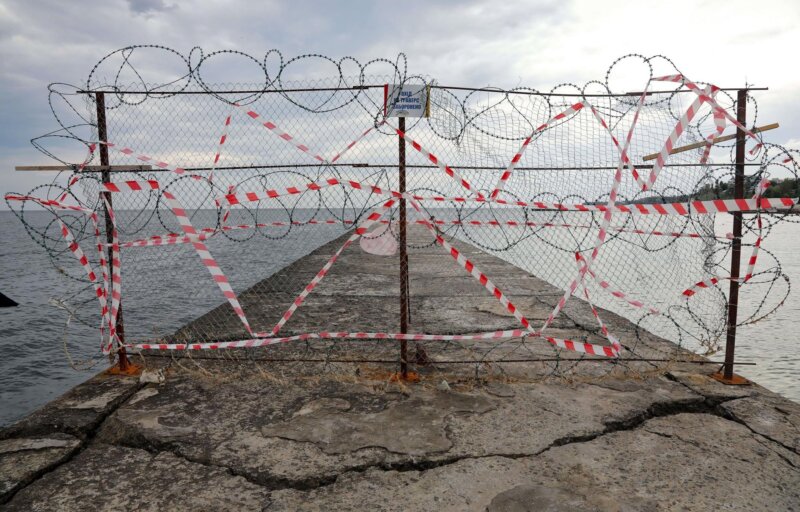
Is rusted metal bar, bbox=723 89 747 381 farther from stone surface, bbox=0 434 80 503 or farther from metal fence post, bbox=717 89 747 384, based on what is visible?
stone surface, bbox=0 434 80 503

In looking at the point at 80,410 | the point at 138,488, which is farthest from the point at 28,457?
the point at 138,488

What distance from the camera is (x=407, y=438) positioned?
3492 mm

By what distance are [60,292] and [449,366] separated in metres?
19.8

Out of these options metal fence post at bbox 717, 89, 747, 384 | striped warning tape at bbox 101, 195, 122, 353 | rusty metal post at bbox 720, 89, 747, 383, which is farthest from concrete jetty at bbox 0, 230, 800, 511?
rusty metal post at bbox 720, 89, 747, 383

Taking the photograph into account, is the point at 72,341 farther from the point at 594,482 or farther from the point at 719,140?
the point at 719,140

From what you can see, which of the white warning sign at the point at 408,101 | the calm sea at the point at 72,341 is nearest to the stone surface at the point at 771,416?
the calm sea at the point at 72,341

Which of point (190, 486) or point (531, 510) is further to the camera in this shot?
point (190, 486)

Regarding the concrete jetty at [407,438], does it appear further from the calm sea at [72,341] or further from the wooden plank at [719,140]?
the wooden plank at [719,140]

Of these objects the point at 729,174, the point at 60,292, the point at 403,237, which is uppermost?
the point at 729,174

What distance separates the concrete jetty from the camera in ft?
9.49

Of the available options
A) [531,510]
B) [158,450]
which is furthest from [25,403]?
[531,510]

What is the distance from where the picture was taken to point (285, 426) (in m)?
3.70

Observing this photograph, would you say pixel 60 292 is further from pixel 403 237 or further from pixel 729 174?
pixel 729 174

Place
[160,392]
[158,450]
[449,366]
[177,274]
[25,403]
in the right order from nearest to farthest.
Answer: [158,450] → [160,392] → [449,366] → [25,403] → [177,274]
